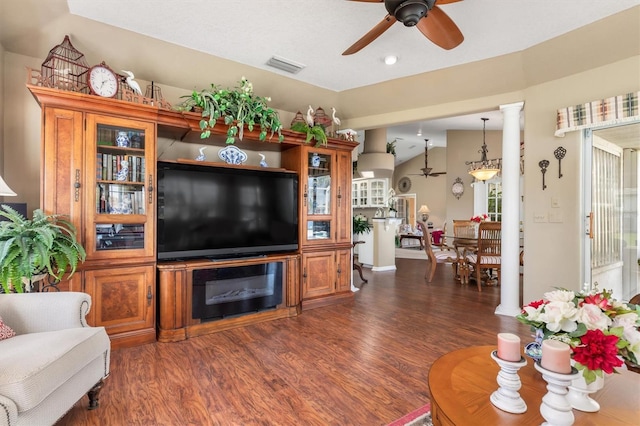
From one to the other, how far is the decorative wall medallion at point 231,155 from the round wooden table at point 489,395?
116 inches

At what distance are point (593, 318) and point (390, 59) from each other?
10.6 feet

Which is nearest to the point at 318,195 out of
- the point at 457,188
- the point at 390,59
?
the point at 390,59

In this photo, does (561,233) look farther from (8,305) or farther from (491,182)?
(491,182)

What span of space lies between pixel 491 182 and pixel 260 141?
23.9 ft

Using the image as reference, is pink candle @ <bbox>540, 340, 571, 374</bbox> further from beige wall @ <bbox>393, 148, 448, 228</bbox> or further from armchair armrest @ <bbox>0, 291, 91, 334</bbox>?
beige wall @ <bbox>393, 148, 448, 228</bbox>

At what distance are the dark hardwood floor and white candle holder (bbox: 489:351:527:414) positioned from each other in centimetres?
86

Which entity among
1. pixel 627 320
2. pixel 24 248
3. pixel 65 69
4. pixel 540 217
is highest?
pixel 65 69

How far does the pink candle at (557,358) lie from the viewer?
104 cm

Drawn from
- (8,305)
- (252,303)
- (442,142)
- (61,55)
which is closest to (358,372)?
(252,303)

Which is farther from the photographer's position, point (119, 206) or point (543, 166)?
point (543, 166)

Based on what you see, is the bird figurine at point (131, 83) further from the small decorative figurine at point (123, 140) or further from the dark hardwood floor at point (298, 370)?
the dark hardwood floor at point (298, 370)

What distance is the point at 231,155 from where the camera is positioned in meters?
3.66

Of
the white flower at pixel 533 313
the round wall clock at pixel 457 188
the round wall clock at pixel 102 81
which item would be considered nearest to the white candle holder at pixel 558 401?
the white flower at pixel 533 313

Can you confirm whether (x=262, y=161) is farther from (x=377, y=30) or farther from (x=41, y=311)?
(x=41, y=311)
